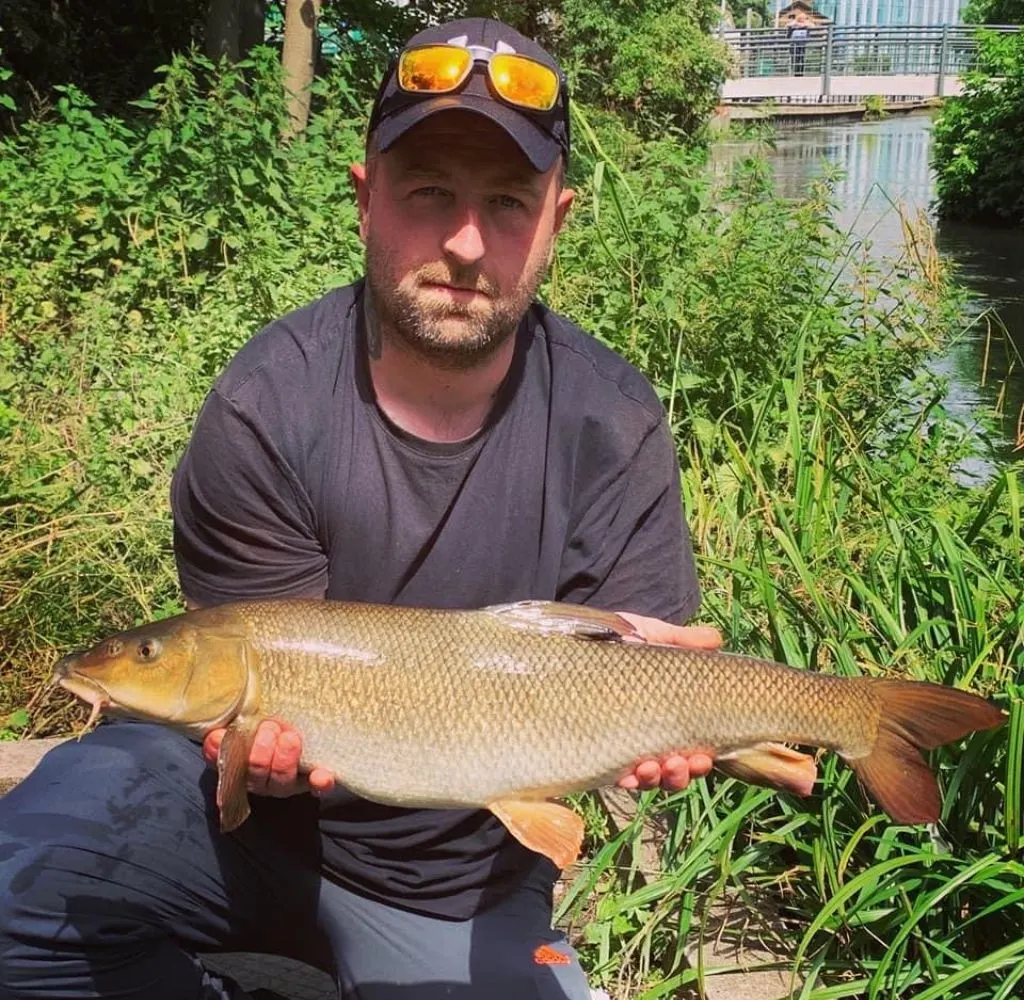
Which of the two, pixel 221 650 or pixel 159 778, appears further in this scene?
pixel 159 778

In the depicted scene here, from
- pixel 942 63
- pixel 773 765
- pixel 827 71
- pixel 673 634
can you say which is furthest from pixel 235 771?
pixel 827 71

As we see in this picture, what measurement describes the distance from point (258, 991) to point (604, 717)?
1.11m

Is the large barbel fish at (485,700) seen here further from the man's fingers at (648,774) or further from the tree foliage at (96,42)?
the tree foliage at (96,42)

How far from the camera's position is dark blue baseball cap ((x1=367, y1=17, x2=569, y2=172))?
2.29 m

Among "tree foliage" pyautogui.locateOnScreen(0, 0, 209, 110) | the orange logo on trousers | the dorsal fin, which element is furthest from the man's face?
"tree foliage" pyautogui.locateOnScreen(0, 0, 209, 110)

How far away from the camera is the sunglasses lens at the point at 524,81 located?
91.3 inches

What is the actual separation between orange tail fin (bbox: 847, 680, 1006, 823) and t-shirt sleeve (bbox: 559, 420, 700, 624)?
1.43ft

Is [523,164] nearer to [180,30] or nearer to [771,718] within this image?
[771,718]

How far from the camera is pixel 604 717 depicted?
214 centimetres

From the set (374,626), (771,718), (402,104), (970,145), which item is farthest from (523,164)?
(970,145)

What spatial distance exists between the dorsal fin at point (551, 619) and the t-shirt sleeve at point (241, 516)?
14.7 inches

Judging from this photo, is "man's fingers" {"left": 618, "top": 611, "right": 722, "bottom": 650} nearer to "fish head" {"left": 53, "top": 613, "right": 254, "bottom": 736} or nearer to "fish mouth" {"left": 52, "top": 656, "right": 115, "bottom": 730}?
"fish head" {"left": 53, "top": 613, "right": 254, "bottom": 736}

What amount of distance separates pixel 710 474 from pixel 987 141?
21424 millimetres

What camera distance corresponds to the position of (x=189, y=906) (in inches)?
91.4
